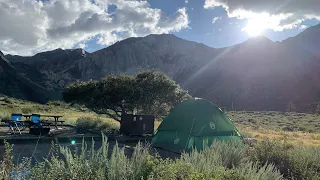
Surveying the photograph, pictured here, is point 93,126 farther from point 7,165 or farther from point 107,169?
point 7,165

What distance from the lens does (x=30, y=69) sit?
123m

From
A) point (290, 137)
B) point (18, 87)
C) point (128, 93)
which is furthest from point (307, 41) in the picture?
point (128, 93)

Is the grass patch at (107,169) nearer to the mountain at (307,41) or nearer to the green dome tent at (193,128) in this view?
the green dome tent at (193,128)

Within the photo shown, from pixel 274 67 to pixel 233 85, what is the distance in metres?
13.2

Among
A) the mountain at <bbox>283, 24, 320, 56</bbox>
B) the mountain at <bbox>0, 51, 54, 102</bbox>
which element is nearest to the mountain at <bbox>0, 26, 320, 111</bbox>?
the mountain at <bbox>283, 24, 320, 56</bbox>

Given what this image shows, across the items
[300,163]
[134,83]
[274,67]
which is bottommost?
[300,163]

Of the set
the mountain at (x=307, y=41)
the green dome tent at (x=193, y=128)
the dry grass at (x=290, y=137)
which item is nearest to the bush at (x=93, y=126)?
the green dome tent at (x=193, y=128)

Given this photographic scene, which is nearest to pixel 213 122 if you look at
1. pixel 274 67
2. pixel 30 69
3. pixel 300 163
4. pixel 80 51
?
pixel 300 163

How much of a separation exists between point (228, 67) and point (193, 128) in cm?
7943

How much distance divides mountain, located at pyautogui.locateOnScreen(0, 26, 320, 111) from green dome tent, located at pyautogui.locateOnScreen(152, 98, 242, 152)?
2059cm

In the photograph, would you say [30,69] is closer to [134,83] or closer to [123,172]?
[134,83]

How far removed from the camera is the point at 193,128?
1095 cm

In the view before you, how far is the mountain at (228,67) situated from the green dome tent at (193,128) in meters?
20.6

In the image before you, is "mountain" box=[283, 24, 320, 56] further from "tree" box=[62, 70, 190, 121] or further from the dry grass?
"tree" box=[62, 70, 190, 121]
